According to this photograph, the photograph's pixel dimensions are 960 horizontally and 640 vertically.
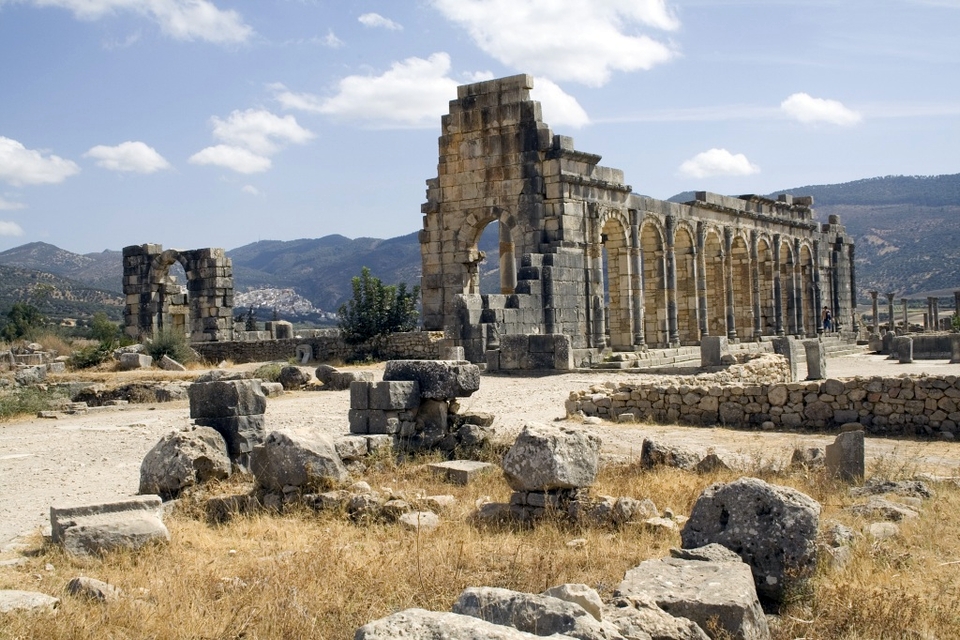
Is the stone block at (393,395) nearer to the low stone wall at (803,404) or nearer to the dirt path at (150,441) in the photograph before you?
the dirt path at (150,441)

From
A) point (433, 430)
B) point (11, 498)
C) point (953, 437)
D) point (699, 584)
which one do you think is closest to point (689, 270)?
point (953, 437)

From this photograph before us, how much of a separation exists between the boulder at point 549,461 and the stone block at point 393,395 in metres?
2.86

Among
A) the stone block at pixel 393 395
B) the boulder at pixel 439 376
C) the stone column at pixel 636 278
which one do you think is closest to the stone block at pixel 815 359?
the stone column at pixel 636 278

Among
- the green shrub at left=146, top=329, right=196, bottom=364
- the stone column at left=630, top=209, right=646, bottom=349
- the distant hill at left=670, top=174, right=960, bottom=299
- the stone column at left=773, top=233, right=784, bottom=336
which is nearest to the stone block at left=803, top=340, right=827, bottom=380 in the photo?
the stone column at left=630, top=209, right=646, bottom=349

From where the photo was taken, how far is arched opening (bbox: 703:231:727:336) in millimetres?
32000

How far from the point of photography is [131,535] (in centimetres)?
687

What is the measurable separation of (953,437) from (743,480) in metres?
7.10

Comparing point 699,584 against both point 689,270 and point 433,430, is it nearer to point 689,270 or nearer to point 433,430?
point 433,430

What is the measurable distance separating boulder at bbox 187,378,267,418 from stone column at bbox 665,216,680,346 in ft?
63.0

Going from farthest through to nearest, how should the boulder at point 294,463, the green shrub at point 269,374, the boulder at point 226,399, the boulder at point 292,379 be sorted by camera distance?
the green shrub at point 269,374 → the boulder at point 292,379 → the boulder at point 226,399 → the boulder at point 294,463

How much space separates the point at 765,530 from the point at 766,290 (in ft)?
105

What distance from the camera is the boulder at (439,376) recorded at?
10719 millimetres

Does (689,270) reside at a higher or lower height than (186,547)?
higher

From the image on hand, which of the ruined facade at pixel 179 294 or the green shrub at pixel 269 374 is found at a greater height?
the ruined facade at pixel 179 294
